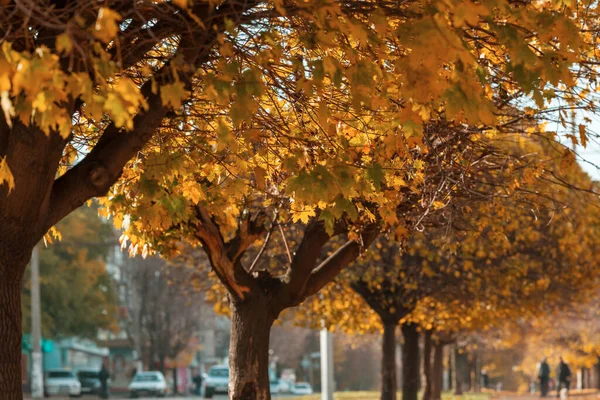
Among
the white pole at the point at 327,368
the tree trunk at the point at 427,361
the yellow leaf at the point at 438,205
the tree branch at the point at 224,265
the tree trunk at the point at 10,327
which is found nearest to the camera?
the tree trunk at the point at 10,327

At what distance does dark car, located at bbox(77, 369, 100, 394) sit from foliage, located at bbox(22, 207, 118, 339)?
2.92 m

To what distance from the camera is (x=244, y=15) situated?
760 centimetres

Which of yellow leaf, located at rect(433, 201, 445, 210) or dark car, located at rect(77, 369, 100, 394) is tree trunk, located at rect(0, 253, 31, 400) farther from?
dark car, located at rect(77, 369, 100, 394)

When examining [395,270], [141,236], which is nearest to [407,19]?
[141,236]

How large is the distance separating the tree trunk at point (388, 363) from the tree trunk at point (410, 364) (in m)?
1.58

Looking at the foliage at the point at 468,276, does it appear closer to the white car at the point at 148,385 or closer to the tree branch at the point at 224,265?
the tree branch at the point at 224,265

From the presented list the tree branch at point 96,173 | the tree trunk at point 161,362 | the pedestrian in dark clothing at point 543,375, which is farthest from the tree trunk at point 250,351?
the tree trunk at point 161,362

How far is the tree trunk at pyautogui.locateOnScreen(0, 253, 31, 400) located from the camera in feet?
26.2

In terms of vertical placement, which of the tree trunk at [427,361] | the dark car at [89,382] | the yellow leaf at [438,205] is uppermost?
the yellow leaf at [438,205]

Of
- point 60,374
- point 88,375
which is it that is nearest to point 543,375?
point 60,374

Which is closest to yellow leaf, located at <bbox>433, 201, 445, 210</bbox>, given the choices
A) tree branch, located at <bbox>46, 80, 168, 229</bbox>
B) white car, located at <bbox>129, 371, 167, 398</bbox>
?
tree branch, located at <bbox>46, 80, 168, 229</bbox>

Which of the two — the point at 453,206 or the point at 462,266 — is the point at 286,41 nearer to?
the point at 453,206

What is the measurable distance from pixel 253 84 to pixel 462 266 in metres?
17.1

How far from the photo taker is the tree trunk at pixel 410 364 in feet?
84.7
